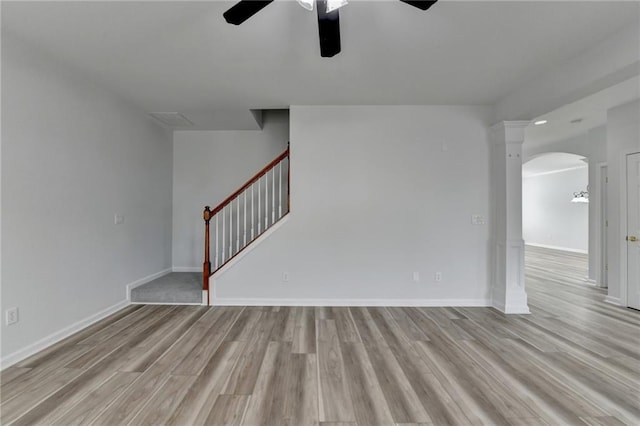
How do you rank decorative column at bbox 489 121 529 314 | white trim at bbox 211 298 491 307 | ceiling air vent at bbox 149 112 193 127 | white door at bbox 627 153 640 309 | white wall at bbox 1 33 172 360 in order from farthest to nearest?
ceiling air vent at bbox 149 112 193 127 → white trim at bbox 211 298 491 307 → white door at bbox 627 153 640 309 → decorative column at bbox 489 121 529 314 → white wall at bbox 1 33 172 360

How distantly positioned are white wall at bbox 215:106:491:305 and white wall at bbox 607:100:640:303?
6.26 ft

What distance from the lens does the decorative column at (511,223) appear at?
352 cm

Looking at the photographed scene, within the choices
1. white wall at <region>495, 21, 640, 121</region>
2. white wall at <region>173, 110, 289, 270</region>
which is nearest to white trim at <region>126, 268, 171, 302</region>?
white wall at <region>173, 110, 289, 270</region>

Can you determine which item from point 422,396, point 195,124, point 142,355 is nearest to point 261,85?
point 195,124

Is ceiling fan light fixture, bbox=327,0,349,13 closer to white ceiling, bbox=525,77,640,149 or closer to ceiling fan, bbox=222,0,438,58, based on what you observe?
ceiling fan, bbox=222,0,438,58

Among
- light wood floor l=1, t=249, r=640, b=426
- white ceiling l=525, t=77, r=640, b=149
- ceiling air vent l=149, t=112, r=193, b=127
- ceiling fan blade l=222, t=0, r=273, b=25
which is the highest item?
white ceiling l=525, t=77, r=640, b=149

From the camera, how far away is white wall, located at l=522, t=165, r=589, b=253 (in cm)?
906

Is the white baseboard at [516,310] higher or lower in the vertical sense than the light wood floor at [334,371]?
higher

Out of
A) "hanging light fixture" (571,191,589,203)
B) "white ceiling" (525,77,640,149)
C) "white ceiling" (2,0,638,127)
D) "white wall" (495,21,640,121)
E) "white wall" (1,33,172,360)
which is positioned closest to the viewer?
"white ceiling" (2,0,638,127)

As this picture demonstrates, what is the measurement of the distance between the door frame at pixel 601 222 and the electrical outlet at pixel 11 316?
311 inches

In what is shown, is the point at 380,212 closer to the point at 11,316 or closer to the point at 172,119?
the point at 172,119

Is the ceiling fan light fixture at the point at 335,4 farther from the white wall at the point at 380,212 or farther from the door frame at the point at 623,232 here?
the door frame at the point at 623,232

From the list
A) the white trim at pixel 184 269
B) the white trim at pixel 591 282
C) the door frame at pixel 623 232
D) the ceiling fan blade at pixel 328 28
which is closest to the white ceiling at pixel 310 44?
the ceiling fan blade at pixel 328 28

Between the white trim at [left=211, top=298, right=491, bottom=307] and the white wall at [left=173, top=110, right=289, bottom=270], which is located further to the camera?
the white wall at [left=173, top=110, right=289, bottom=270]
